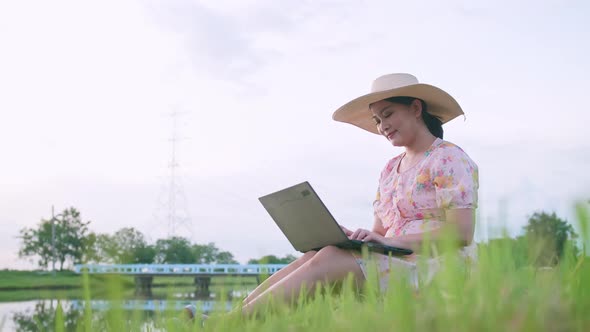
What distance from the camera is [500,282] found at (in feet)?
3.67

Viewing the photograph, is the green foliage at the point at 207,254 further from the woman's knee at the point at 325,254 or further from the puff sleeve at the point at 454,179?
the puff sleeve at the point at 454,179

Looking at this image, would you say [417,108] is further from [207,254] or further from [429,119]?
[207,254]

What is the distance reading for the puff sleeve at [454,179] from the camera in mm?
2600

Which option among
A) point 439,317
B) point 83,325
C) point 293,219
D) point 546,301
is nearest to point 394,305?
point 439,317

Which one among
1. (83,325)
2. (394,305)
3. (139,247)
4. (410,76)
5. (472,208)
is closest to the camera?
(139,247)

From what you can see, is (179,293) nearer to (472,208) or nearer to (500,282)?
(500,282)

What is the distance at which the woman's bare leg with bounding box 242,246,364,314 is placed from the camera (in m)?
2.37

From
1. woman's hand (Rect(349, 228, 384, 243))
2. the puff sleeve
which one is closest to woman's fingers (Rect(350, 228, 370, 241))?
woman's hand (Rect(349, 228, 384, 243))

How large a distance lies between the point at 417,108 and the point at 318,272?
2.99ft

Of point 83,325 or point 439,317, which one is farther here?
point 83,325

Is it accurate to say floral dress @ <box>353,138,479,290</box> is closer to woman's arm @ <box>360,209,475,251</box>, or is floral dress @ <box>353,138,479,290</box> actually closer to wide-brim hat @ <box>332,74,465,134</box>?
woman's arm @ <box>360,209,475,251</box>

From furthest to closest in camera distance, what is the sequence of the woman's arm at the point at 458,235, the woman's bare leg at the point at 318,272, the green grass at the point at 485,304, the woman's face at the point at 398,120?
the woman's face at the point at 398,120 → the woman's arm at the point at 458,235 → the woman's bare leg at the point at 318,272 → the green grass at the point at 485,304

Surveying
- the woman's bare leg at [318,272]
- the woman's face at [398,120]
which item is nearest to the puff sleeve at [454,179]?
the woman's face at [398,120]

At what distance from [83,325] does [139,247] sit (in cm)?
72
